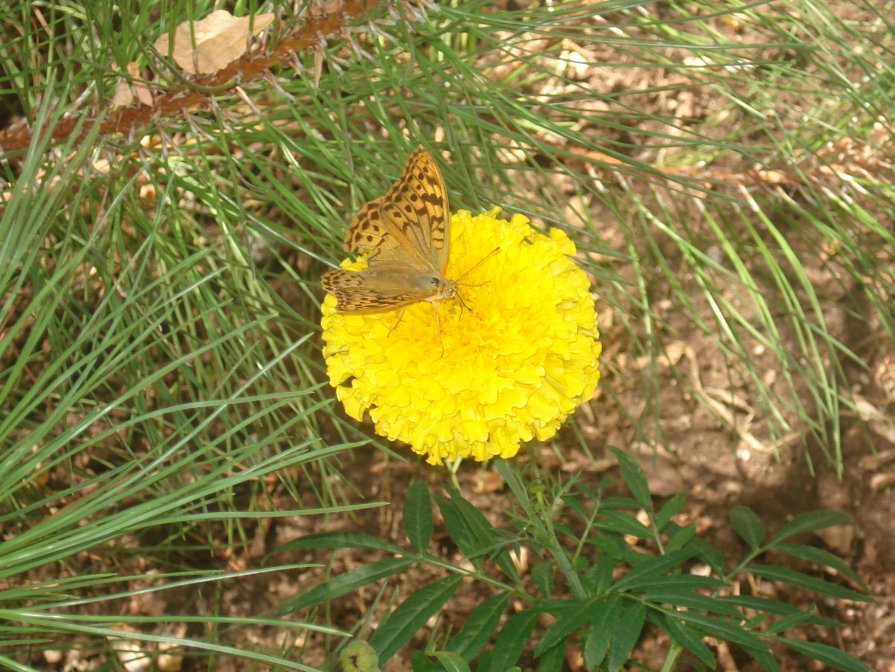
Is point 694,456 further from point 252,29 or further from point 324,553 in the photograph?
point 252,29

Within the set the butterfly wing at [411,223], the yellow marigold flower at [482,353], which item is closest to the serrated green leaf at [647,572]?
the yellow marigold flower at [482,353]

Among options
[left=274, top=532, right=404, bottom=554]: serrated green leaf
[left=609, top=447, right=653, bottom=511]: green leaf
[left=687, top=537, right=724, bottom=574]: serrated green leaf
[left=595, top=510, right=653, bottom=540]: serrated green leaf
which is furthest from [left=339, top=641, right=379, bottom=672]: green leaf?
[left=687, top=537, right=724, bottom=574]: serrated green leaf

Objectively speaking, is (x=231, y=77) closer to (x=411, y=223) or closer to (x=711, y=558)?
(x=411, y=223)

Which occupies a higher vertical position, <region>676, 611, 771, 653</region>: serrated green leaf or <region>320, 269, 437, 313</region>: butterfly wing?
<region>320, 269, 437, 313</region>: butterfly wing

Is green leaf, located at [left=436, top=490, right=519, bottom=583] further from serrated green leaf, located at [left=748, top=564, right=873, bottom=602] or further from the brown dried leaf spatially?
→ the brown dried leaf

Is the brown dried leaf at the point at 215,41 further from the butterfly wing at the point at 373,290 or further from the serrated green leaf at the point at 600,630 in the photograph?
the serrated green leaf at the point at 600,630

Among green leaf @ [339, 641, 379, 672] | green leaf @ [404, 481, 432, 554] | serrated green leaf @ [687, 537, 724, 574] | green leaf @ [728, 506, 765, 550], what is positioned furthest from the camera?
green leaf @ [728, 506, 765, 550]
